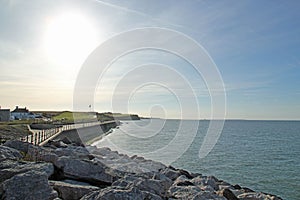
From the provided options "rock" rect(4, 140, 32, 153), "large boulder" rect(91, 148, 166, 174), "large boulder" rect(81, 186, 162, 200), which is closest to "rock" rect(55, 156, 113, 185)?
"large boulder" rect(91, 148, 166, 174)

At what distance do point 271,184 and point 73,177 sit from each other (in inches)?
596

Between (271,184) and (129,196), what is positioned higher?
(129,196)

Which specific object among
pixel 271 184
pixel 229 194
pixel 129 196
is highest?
pixel 129 196

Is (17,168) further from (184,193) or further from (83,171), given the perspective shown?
(184,193)

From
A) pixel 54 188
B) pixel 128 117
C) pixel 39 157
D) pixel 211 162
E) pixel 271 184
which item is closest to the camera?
pixel 54 188

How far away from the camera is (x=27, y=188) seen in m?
4.99

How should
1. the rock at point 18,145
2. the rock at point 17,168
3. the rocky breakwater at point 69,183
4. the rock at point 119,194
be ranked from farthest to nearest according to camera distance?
the rock at point 18,145 < the rock at point 17,168 < the rocky breakwater at point 69,183 < the rock at point 119,194

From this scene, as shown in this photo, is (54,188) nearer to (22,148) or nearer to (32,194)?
(32,194)

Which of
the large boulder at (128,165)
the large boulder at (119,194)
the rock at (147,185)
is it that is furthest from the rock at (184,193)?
the large boulder at (128,165)

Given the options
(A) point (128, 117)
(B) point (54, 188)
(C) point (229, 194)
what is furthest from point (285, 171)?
(A) point (128, 117)

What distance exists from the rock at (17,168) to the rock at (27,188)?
1.32 ft

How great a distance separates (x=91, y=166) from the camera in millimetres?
7184

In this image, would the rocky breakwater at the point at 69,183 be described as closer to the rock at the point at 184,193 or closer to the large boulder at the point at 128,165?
the rock at the point at 184,193

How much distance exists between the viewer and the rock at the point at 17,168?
5.62 metres
